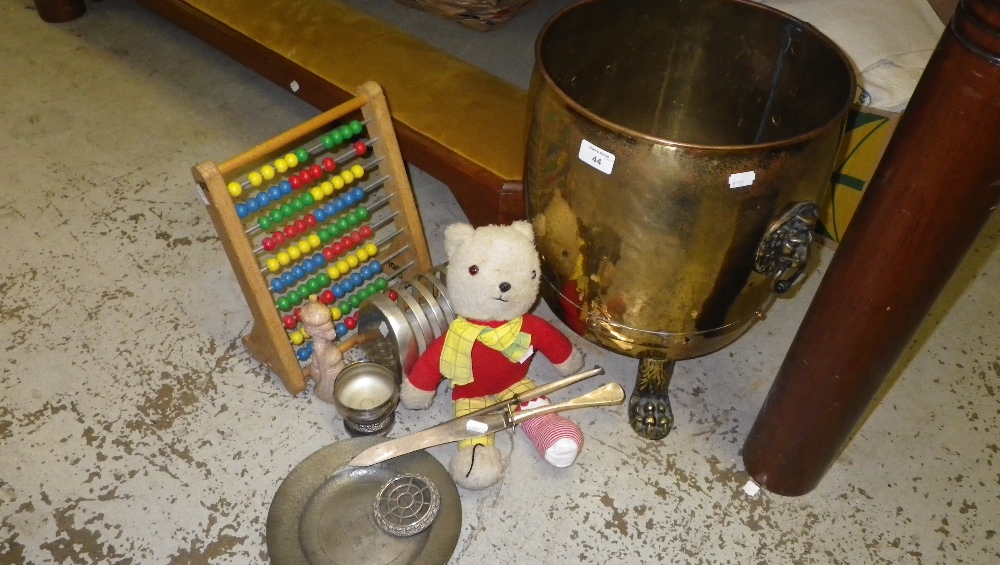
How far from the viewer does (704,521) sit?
108 centimetres

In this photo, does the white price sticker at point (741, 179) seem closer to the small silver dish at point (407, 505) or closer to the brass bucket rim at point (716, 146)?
the brass bucket rim at point (716, 146)

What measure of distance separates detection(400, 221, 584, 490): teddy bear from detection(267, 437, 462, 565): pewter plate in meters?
0.06

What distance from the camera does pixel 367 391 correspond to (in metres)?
1.15

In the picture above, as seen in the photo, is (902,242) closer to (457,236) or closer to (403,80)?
(457,236)

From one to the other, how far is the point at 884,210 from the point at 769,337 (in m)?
0.60

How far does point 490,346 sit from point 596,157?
36 cm

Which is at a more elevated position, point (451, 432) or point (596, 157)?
point (596, 157)

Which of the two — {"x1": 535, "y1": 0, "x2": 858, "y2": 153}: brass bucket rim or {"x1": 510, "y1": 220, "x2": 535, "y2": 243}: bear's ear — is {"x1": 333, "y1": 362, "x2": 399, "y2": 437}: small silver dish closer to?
{"x1": 510, "y1": 220, "x2": 535, "y2": 243}: bear's ear

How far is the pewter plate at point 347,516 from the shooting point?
3.32 ft

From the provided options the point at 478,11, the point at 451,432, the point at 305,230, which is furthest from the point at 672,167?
the point at 478,11

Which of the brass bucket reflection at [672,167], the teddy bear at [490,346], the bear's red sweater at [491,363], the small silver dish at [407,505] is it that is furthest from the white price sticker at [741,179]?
the small silver dish at [407,505]

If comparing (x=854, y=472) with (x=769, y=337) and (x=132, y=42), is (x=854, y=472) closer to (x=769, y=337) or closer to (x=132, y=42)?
(x=769, y=337)

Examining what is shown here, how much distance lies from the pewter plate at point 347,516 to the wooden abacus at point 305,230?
175 millimetres

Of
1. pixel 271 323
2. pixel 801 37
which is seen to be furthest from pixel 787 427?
pixel 271 323
